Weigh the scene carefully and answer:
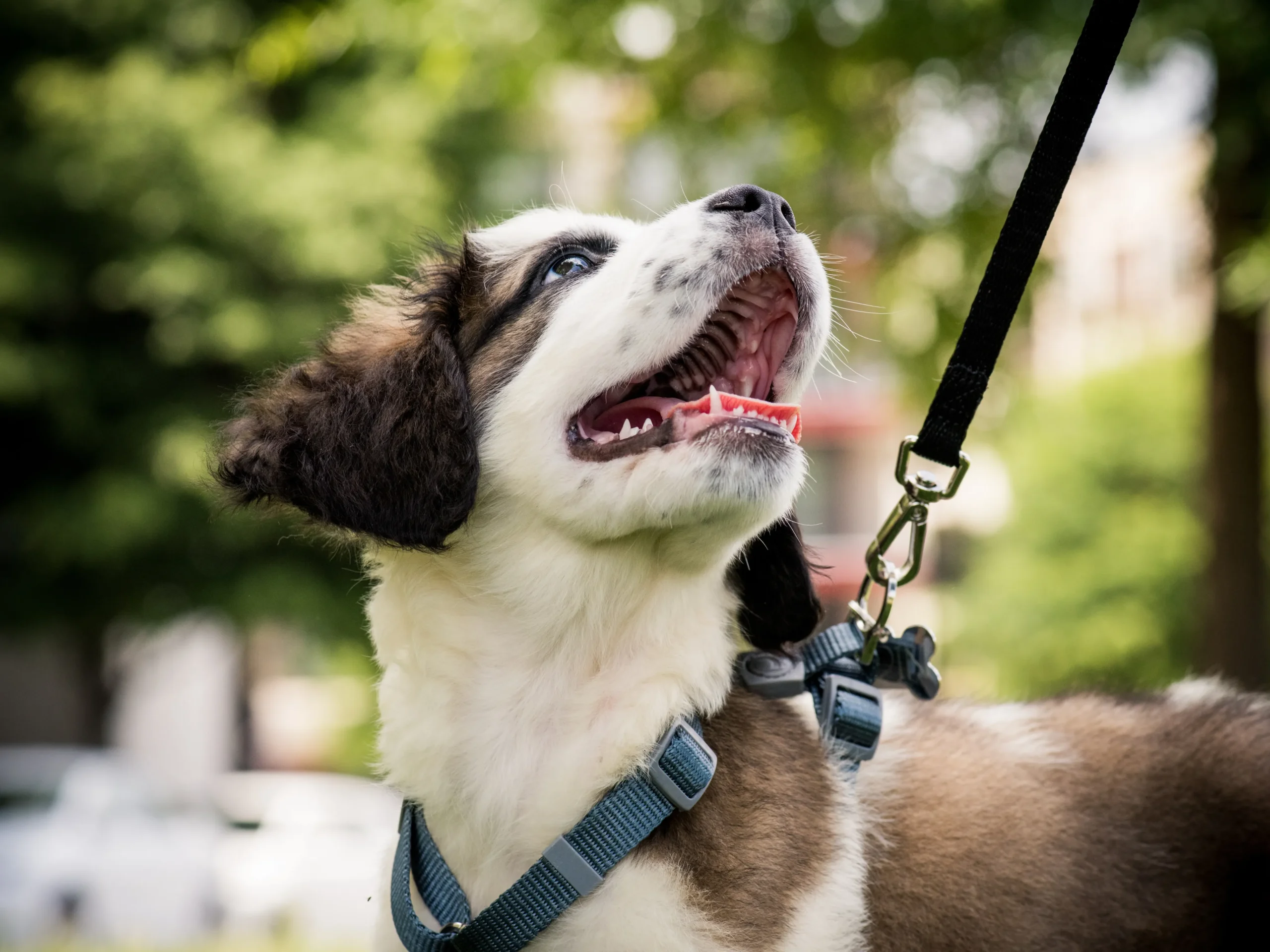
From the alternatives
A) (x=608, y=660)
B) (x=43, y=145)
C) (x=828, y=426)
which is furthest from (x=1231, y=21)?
(x=828, y=426)

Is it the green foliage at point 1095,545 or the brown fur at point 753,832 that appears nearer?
the brown fur at point 753,832

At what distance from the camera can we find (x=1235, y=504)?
26.8ft

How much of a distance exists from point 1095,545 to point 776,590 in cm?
2281

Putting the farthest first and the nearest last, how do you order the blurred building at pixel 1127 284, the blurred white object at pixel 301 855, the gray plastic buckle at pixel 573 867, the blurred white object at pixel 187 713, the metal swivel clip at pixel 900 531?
the blurred building at pixel 1127 284
the blurred white object at pixel 187 713
the blurred white object at pixel 301 855
the metal swivel clip at pixel 900 531
the gray plastic buckle at pixel 573 867

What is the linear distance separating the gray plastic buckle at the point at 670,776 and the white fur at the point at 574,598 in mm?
57

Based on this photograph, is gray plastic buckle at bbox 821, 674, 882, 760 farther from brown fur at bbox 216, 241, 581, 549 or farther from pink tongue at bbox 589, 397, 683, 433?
brown fur at bbox 216, 241, 581, 549

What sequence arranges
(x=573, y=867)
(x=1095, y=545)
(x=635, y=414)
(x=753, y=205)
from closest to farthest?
1. (x=573, y=867)
2. (x=753, y=205)
3. (x=635, y=414)
4. (x=1095, y=545)

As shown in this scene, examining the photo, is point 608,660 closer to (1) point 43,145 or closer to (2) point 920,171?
(2) point 920,171

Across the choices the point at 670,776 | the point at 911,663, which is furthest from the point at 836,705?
the point at 670,776

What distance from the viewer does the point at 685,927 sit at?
7.84 feet

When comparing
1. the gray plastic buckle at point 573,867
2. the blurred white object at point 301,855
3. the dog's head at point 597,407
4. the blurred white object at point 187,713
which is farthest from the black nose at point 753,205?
the blurred white object at point 187,713

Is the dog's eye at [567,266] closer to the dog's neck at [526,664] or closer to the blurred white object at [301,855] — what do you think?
the dog's neck at [526,664]

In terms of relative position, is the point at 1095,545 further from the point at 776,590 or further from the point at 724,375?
the point at 724,375

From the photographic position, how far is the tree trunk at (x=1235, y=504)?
8.10m
